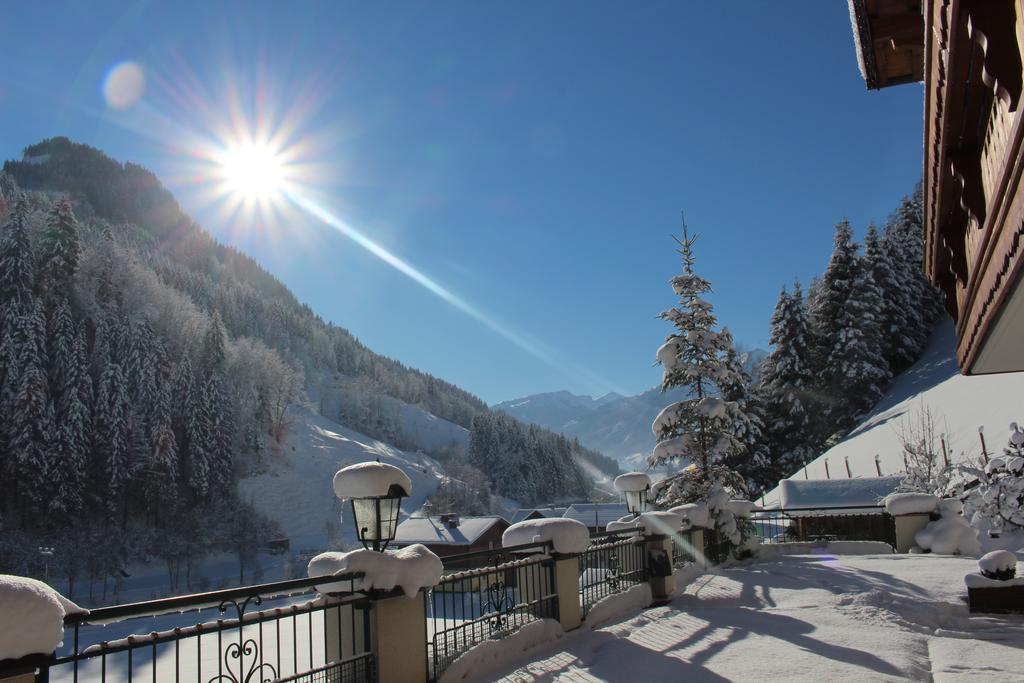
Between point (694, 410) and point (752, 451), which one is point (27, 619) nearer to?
point (694, 410)

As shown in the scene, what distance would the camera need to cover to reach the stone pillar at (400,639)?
5461mm

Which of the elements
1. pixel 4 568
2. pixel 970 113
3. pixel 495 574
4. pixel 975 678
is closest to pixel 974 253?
pixel 970 113

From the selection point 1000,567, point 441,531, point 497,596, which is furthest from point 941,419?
point 497,596

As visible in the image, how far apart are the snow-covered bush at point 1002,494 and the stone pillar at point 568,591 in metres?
9.24

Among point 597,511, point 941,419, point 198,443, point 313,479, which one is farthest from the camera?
point 313,479

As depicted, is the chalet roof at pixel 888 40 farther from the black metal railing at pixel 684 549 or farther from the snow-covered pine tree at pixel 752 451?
the snow-covered pine tree at pixel 752 451

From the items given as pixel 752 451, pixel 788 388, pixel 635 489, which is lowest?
pixel 635 489

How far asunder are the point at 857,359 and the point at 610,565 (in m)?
34.6

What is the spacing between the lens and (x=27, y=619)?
3102 mm

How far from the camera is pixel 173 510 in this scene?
2224 inches

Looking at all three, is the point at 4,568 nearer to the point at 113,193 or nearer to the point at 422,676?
the point at 422,676

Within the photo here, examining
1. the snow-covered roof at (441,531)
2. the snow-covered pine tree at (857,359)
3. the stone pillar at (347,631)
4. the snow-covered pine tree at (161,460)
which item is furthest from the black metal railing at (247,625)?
the snow-covered pine tree at (161,460)

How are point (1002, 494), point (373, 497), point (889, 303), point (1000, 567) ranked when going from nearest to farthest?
point (373, 497) → point (1000, 567) → point (1002, 494) → point (889, 303)

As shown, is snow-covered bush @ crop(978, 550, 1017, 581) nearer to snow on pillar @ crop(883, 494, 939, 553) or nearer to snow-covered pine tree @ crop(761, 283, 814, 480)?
snow on pillar @ crop(883, 494, 939, 553)
